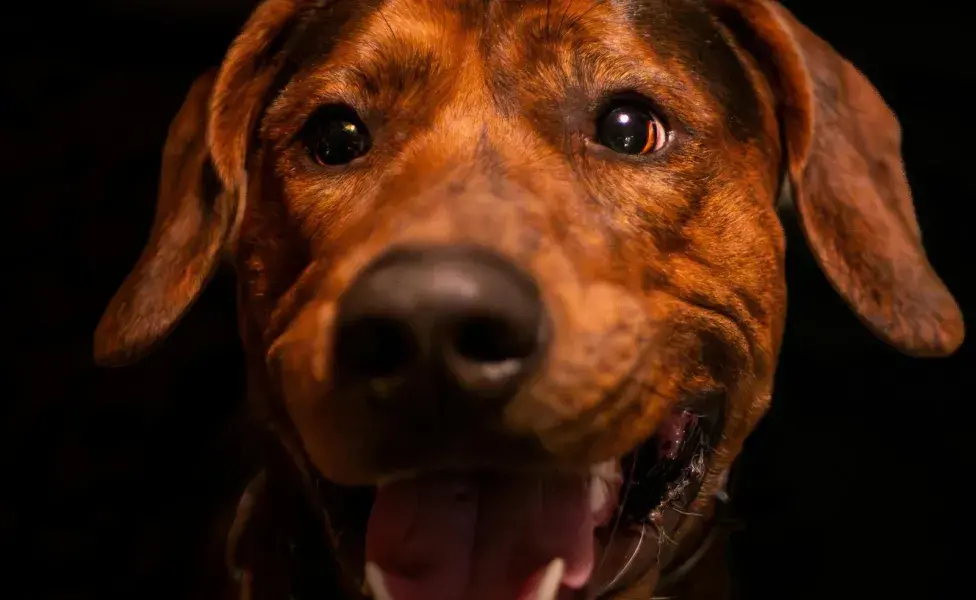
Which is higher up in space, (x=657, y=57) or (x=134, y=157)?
(x=657, y=57)

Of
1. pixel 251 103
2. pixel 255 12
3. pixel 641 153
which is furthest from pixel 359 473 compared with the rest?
pixel 255 12

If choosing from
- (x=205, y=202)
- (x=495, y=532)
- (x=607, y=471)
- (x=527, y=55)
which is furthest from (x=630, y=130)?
(x=205, y=202)

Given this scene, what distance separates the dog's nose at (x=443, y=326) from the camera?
1069 mm

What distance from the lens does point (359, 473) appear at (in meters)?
1.25

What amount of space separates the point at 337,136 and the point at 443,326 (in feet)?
2.18

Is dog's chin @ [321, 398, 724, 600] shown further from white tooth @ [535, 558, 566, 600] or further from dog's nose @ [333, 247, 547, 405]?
dog's nose @ [333, 247, 547, 405]

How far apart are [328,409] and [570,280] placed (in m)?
0.36

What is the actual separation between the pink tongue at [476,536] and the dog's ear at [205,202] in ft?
2.09

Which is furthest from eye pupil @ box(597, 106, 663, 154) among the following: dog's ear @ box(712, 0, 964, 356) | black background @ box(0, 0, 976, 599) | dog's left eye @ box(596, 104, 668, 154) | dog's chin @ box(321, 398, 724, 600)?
black background @ box(0, 0, 976, 599)

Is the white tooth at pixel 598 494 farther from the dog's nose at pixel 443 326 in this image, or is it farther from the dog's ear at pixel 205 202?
the dog's ear at pixel 205 202

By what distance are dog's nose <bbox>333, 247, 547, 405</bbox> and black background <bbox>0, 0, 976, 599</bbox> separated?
1.57m

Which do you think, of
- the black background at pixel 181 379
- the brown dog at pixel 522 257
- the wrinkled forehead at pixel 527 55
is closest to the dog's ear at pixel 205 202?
the brown dog at pixel 522 257

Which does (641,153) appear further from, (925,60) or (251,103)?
(925,60)

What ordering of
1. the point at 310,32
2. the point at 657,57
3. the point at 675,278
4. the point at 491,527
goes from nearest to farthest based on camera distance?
1. the point at 491,527
2. the point at 675,278
3. the point at 657,57
4. the point at 310,32
